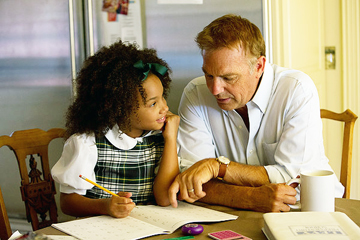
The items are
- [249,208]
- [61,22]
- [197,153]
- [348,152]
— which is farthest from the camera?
[61,22]

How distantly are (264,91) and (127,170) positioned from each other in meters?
0.59

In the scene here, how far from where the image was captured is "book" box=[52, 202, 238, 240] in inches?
42.4

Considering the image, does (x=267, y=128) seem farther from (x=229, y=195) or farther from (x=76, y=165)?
(x=76, y=165)

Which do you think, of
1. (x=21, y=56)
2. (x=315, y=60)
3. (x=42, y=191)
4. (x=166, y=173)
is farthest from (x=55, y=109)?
(x=315, y=60)

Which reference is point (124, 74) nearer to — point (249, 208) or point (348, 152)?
point (249, 208)

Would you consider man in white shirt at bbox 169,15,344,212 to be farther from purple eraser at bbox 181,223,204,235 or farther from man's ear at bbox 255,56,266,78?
purple eraser at bbox 181,223,204,235

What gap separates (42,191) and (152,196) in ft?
1.51

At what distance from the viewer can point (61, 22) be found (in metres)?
2.22

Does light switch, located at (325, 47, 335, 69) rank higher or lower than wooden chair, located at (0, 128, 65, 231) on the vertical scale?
higher

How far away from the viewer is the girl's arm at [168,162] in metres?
1.45

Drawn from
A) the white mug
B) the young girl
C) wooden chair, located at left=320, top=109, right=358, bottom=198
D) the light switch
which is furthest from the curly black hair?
the light switch

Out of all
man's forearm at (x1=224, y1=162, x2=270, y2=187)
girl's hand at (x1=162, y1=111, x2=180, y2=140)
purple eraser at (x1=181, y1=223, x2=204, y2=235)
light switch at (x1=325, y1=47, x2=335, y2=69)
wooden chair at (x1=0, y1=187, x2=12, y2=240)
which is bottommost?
wooden chair at (x1=0, y1=187, x2=12, y2=240)

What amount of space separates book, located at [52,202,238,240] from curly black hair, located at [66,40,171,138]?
0.36 meters

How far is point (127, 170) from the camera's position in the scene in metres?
1.53
